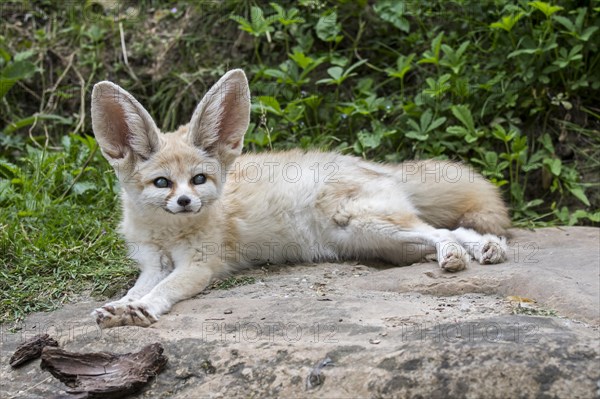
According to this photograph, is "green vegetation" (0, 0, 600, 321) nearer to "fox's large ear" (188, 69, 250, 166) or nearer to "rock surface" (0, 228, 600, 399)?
"fox's large ear" (188, 69, 250, 166)

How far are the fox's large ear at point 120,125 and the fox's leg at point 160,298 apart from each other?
68 centimetres

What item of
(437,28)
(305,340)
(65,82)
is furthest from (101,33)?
(305,340)

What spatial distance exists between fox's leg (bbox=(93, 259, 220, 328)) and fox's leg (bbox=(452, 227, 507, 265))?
1455mm

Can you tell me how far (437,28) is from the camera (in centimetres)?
654

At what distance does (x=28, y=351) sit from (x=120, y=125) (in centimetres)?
138

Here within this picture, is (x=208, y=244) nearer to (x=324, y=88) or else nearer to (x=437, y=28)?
(x=324, y=88)

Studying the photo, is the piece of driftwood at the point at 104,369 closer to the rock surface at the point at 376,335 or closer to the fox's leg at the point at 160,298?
the rock surface at the point at 376,335

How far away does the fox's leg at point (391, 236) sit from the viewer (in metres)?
4.43

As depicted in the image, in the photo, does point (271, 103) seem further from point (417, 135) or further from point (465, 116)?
point (465, 116)

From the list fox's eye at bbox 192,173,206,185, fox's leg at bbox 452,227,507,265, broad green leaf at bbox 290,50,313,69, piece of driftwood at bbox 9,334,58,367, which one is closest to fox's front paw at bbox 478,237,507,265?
fox's leg at bbox 452,227,507,265

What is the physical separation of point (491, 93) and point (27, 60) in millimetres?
4084

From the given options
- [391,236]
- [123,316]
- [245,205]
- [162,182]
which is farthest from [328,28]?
[123,316]

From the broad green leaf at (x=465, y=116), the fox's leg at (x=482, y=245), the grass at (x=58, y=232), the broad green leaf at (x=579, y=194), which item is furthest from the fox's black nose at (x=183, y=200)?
the broad green leaf at (x=579, y=194)

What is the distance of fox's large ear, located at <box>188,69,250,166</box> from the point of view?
4.25 meters
